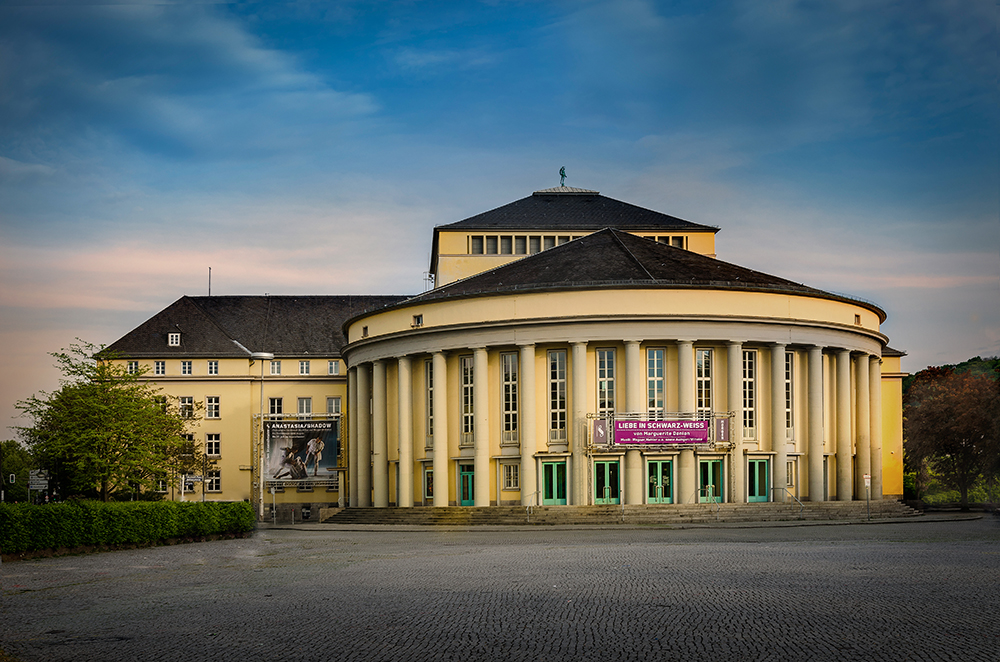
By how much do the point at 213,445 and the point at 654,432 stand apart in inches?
1631

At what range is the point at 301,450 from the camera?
6950cm

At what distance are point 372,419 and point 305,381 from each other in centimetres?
1875

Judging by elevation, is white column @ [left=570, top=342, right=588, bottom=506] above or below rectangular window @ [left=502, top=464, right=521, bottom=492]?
above

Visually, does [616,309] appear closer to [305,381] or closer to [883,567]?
[883,567]

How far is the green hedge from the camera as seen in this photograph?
2605 centimetres

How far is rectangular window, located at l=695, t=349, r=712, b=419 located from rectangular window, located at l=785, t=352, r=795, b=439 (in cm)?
470

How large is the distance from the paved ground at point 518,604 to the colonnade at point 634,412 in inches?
858

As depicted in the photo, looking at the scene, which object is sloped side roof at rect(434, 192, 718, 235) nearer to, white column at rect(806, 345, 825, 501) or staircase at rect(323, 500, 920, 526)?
white column at rect(806, 345, 825, 501)

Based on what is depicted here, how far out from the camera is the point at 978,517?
5047 cm

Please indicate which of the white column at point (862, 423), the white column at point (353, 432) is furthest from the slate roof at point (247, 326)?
the white column at point (862, 423)

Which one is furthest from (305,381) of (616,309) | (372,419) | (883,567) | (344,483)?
(883,567)

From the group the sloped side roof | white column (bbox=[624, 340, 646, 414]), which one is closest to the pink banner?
white column (bbox=[624, 340, 646, 414])

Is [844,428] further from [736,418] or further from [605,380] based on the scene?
[605,380]

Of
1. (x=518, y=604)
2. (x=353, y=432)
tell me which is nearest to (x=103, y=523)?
(x=518, y=604)
